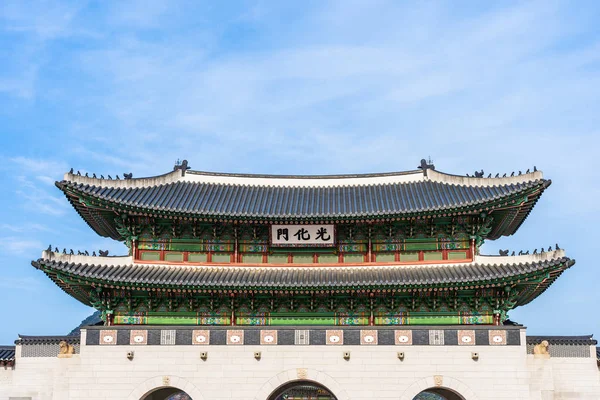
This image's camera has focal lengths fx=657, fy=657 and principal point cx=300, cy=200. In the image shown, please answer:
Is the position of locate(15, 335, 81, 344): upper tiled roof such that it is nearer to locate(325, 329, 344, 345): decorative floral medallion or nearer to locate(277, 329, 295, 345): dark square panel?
locate(277, 329, 295, 345): dark square panel

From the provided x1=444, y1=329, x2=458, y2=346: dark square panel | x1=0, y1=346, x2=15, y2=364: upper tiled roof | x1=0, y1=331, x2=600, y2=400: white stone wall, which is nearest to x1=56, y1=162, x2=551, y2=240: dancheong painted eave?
x1=444, y1=329, x2=458, y2=346: dark square panel

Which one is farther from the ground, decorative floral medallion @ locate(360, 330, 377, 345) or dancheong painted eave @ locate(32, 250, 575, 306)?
dancheong painted eave @ locate(32, 250, 575, 306)

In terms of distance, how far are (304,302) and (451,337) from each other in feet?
17.0

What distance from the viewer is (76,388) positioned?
72.2 feet

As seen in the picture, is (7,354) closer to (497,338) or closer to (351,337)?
(351,337)

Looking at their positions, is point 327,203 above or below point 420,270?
above

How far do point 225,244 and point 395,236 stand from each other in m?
6.26

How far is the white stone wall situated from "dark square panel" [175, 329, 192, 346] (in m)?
0.17

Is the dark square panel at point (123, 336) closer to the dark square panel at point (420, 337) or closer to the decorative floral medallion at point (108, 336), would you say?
the decorative floral medallion at point (108, 336)

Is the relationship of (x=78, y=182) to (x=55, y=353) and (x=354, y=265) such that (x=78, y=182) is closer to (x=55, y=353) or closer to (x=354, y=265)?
(x=55, y=353)

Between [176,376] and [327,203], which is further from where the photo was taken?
[327,203]

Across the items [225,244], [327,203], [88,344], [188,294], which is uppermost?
[327,203]

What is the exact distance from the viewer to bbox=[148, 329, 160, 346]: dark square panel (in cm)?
2242

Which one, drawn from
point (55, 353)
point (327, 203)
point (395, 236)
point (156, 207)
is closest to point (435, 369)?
point (395, 236)
